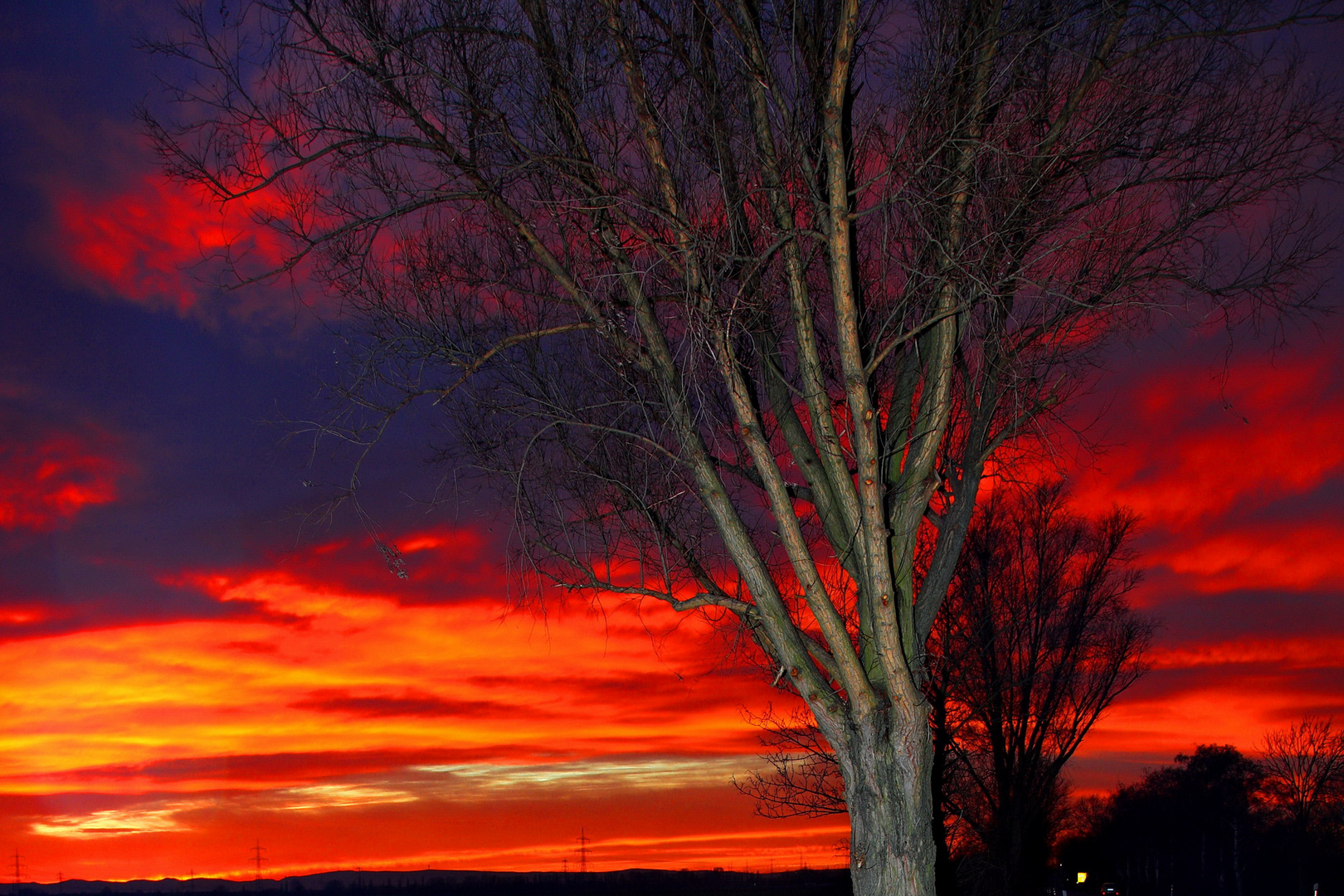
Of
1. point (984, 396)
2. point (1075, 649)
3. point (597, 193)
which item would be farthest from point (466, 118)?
point (1075, 649)

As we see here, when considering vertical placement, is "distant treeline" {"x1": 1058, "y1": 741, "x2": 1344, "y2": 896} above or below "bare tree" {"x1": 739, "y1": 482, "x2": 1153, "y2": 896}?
below

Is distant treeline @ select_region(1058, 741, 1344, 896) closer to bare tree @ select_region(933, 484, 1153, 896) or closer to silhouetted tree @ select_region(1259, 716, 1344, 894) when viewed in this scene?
silhouetted tree @ select_region(1259, 716, 1344, 894)

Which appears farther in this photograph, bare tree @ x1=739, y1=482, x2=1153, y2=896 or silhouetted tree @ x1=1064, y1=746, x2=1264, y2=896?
silhouetted tree @ x1=1064, y1=746, x2=1264, y2=896

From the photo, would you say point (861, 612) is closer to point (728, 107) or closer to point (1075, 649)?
point (728, 107)

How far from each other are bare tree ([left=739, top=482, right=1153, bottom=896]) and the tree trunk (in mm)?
10915

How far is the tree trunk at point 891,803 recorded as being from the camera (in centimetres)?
733

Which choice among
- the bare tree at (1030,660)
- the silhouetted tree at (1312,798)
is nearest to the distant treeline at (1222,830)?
the silhouetted tree at (1312,798)

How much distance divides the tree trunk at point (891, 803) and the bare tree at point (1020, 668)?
35.8ft

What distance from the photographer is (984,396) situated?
8.55 metres

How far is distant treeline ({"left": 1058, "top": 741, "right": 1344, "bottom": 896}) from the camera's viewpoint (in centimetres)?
4603

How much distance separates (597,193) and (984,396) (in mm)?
3595

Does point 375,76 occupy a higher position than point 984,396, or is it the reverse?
point 375,76

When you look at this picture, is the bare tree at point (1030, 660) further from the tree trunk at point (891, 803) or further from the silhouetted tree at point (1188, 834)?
the silhouetted tree at point (1188, 834)

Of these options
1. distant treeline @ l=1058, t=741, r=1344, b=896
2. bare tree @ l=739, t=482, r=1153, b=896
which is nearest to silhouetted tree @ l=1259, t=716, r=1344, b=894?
distant treeline @ l=1058, t=741, r=1344, b=896
